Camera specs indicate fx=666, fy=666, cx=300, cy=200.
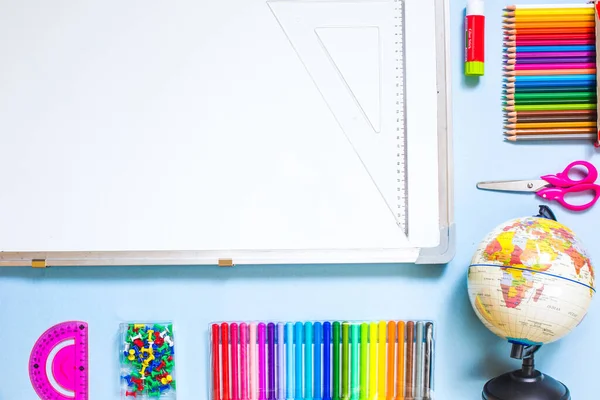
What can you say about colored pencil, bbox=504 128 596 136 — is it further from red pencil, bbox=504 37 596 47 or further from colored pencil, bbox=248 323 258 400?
colored pencil, bbox=248 323 258 400

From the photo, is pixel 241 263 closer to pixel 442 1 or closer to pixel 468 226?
pixel 468 226

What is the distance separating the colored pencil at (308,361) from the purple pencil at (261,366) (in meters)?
0.07

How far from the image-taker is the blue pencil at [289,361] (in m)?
1.13

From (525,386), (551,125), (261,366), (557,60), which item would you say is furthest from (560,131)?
(261,366)

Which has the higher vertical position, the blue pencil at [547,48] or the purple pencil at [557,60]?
the blue pencil at [547,48]

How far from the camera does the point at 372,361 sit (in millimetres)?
1130

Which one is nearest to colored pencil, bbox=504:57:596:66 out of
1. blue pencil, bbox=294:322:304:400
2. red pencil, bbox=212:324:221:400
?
blue pencil, bbox=294:322:304:400

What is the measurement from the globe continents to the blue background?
0.14m

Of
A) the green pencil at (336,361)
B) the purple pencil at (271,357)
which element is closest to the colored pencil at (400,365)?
the green pencil at (336,361)

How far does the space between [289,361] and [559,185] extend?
548 mm

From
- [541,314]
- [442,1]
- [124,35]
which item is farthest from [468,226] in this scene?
[124,35]

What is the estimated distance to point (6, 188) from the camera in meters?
1.15

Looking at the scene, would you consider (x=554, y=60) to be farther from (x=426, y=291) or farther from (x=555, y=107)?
(x=426, y=291)

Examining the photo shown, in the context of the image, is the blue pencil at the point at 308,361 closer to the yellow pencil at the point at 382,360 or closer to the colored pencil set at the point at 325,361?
the colored pencil set at the point at 325,361
